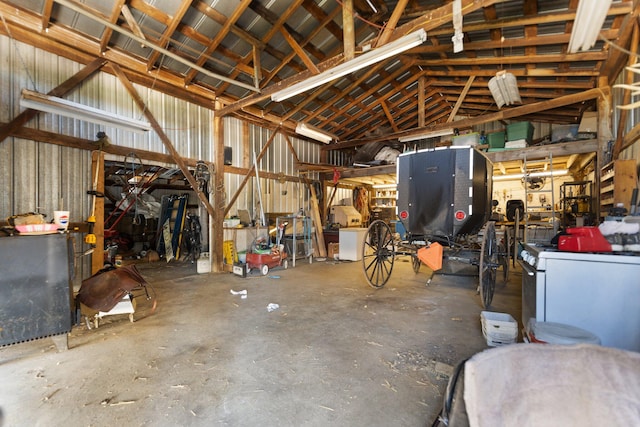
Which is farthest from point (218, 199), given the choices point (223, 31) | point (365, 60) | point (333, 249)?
point (365, 60)

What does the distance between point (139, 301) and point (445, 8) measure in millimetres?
5870

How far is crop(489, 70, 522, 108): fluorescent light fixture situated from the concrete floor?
415cm

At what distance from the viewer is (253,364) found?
2.50m

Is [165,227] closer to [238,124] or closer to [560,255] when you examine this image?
[238,124]

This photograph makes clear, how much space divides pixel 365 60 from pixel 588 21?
2.39m

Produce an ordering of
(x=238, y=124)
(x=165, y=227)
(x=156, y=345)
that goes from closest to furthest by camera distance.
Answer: (x=156, y=345), (x=238, y=124), (x=165, y=227)

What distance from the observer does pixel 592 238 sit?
7.01 feet

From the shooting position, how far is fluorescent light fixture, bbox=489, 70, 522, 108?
5348mm

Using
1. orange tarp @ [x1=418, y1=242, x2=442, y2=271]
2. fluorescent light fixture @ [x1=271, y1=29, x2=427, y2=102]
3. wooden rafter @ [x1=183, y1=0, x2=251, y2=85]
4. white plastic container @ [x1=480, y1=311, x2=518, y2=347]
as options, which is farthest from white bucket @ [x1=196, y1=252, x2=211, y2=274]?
white plastic container @ [x1=480, y1=311, x2=518, y2=347]

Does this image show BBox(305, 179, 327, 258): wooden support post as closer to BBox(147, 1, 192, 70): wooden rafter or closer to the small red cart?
the small red cart

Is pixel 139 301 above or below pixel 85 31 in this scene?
below

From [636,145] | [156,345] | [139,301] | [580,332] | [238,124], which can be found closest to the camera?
[580,332]

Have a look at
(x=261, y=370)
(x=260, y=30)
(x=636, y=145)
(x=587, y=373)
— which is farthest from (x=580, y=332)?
(x=260, y=30)

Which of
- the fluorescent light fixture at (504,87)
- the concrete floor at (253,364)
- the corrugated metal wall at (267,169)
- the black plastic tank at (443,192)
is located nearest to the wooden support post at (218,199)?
the corrugated metal wall at (267,169)
